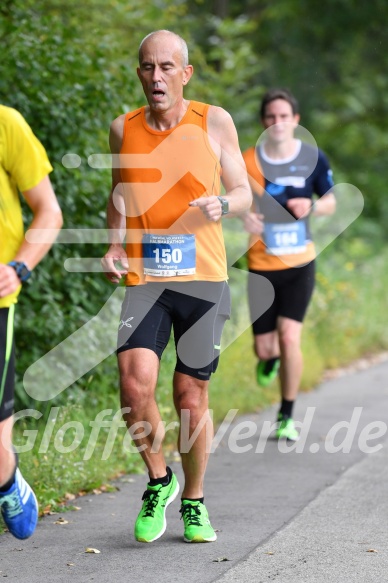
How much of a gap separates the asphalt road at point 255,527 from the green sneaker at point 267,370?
44cm

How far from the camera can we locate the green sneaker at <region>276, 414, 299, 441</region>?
8258 millimetres

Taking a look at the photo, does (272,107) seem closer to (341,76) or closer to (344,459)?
(344,459)

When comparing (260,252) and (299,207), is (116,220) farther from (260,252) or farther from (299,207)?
(260,252)

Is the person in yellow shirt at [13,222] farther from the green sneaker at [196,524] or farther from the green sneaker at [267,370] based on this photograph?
the green sneaker at [267,370]

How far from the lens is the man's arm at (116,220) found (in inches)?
209

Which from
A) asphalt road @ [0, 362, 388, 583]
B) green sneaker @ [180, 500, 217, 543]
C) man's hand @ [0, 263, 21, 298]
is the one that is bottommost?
asphalt road @ [0, 362, 388, 583]

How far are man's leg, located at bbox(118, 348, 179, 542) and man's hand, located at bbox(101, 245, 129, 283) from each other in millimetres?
386

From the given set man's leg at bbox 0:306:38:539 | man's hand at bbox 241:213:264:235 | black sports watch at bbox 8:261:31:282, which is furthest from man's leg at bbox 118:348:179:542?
man's hand at bbox 241:213:264:235

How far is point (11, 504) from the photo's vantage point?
4.41 meters

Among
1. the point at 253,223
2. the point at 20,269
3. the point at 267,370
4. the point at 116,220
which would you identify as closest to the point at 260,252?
the point at 253,223

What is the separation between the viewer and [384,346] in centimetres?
1473

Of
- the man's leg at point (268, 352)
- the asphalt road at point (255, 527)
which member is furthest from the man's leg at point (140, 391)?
the man's leg at point (268, 352)

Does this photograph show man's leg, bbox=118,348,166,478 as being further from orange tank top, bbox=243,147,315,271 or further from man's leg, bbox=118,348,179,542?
orange tank top, bbox=243,147,315,271

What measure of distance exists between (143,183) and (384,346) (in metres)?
9.96
